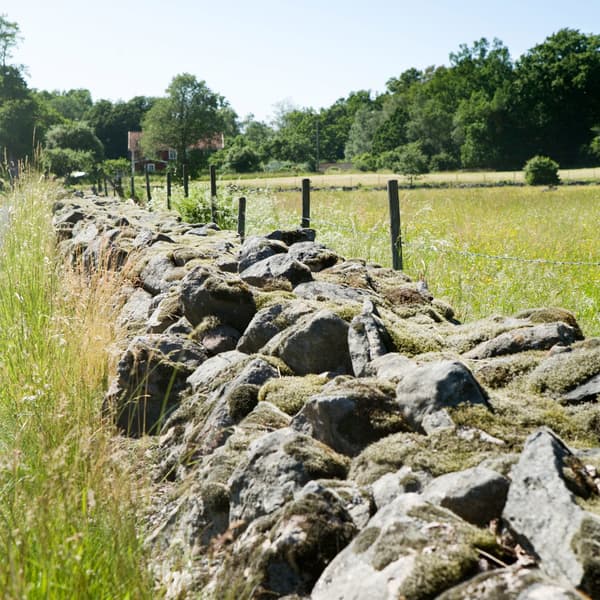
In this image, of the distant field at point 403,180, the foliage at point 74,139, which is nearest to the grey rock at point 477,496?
the distant field at point 403,180

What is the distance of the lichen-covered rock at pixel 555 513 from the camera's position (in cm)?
179

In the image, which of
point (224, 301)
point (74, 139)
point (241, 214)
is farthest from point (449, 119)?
point (224, 301)

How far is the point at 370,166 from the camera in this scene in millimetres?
86188

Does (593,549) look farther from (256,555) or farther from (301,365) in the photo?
(301,365)

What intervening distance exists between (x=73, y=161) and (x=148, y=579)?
44112mm

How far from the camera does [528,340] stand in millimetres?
3623

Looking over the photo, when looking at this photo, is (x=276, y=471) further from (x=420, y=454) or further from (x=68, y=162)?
(x=68, y=162)

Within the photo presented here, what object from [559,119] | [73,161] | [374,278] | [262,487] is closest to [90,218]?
[374,278]

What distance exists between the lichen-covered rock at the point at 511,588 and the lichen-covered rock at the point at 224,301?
326cm

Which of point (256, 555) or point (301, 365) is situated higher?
point (301, 365)

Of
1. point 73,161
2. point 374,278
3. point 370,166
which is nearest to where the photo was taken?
point 374,278

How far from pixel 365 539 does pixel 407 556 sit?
20 cm

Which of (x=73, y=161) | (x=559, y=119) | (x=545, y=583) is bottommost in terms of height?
(x=545, y=583)

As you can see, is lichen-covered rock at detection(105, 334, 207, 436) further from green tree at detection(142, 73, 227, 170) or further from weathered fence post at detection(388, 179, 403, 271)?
green tree at detection(142, 73, 227, 170)
